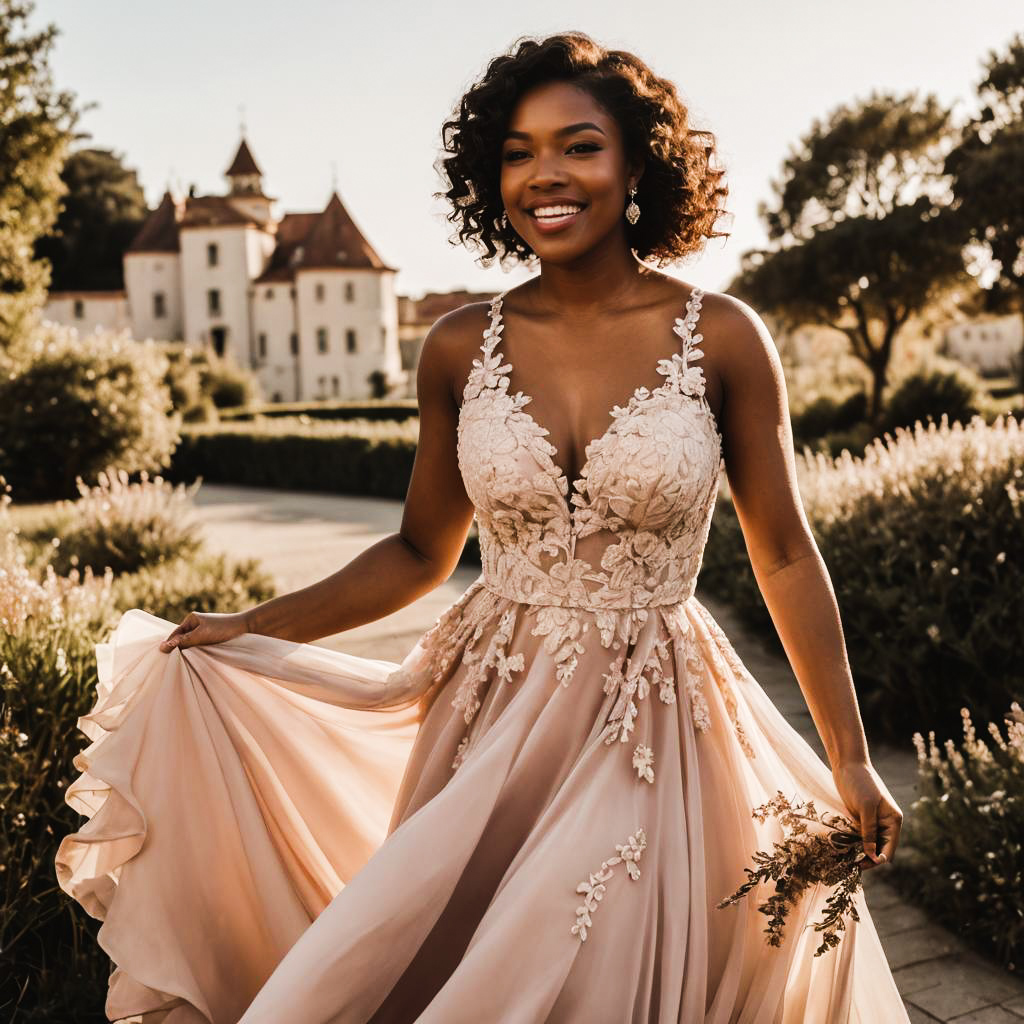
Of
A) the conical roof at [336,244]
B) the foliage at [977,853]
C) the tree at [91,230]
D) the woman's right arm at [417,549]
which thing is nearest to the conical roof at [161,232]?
the tree at [91,230]

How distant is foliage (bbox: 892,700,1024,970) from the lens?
384cm

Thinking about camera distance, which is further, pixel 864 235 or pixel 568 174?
pixel 864 235

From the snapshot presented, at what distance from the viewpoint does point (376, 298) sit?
65.8 meters

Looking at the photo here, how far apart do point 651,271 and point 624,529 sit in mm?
650

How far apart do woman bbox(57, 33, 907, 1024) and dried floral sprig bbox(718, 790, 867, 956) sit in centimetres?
5

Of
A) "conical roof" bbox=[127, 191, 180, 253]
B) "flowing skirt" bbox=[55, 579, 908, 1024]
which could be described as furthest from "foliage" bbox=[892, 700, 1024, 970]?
"conical roof" bbox=[127, 191, 180, 253]

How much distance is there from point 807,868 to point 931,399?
23.2 meters

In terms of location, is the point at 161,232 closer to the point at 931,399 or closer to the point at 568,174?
the point at 931,399

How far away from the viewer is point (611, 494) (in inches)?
92.9

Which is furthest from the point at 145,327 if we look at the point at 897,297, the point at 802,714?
the point at 802,714

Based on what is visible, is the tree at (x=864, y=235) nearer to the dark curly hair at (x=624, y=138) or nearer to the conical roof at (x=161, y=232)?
the dark curly hair at (x=624, y=138)

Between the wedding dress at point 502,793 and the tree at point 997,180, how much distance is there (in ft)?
109

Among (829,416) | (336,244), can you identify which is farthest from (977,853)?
(336,244)

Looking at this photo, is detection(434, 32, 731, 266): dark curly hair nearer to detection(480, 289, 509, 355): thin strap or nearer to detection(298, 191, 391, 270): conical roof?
detection(480, 289, 509, 355): thin strap
